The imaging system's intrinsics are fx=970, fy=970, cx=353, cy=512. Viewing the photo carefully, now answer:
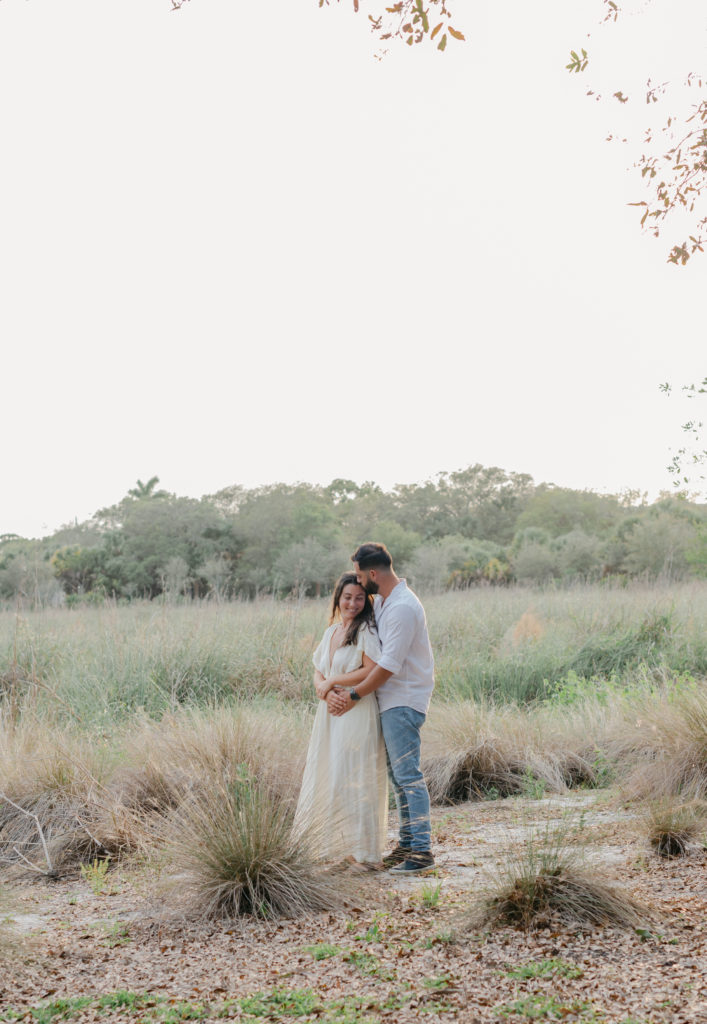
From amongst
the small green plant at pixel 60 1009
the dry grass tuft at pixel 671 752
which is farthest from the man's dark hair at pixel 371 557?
the small green plant at pixel 60 1009

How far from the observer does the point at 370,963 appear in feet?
11.8

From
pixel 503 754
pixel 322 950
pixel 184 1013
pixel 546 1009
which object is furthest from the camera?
pixel 503 754

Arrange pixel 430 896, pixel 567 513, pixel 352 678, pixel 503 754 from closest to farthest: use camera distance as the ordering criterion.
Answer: pixel 430 896
pixel 352 678
pixel 503 754
pixel 567 513

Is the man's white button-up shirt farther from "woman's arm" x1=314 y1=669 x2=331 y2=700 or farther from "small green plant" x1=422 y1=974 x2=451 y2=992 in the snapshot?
"small green plant" x1=422 y1=974 x2=451 y2=992

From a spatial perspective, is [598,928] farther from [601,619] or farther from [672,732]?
[601,619]

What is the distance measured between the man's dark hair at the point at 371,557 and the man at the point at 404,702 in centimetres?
6

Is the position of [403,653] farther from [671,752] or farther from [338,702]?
[671,752]

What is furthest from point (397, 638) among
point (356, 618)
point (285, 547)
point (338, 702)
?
point (285, 547)

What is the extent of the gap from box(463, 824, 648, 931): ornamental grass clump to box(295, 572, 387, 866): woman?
1.05m

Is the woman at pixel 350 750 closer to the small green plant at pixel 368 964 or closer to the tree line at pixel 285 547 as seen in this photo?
the small green plant at pixel 368 964

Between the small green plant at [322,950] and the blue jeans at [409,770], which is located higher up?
the blue jeans at [409,770]

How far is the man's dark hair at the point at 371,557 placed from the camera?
517 cm

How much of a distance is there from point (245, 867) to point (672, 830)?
7.26 ft

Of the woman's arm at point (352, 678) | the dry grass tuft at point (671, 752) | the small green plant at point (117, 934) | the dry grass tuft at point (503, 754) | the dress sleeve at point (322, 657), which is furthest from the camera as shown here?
the dry grass tuft at point (503, 754)
